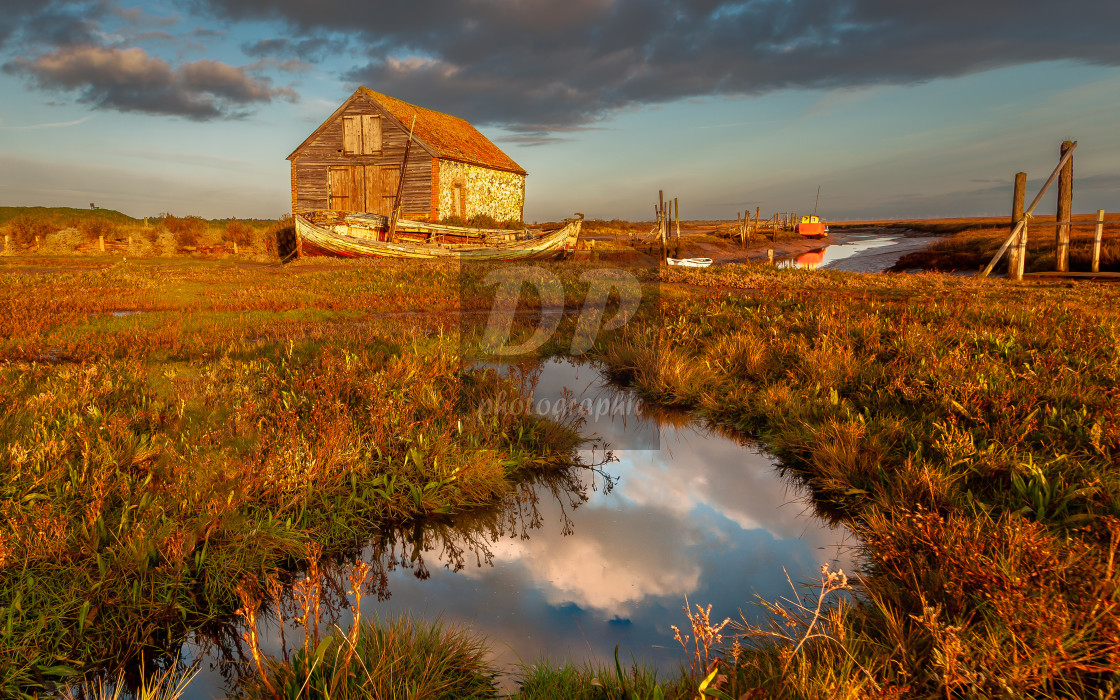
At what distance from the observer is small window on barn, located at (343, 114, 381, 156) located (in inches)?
1154

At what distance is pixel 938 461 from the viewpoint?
455 centimetres

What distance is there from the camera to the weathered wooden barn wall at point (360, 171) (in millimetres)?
29109

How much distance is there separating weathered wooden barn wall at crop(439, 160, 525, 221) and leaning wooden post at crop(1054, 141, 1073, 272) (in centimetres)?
2488

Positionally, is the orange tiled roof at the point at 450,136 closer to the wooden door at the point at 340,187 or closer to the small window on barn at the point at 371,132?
the small window on barn at the point at 371,132

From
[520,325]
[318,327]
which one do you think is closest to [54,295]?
[318,327]

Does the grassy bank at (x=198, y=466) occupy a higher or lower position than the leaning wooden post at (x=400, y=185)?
lower

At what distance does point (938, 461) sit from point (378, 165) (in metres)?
29.9

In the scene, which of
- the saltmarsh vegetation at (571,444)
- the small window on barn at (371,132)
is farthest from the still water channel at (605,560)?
the small window on barn at (371,132)

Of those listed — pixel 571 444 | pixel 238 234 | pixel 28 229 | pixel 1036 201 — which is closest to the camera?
pixel 571 444

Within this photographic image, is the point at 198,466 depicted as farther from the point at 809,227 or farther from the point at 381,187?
the point at 809,227

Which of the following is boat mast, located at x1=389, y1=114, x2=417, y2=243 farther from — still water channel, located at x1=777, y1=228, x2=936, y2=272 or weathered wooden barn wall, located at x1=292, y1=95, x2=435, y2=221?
still water channel, located at x1=777, y1=228, x2=936, y2=272

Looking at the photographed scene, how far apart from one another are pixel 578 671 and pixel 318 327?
8033 millimetres

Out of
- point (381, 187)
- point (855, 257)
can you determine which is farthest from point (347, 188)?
point (855, 257)

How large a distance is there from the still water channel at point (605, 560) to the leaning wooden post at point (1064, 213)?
18.5 m
